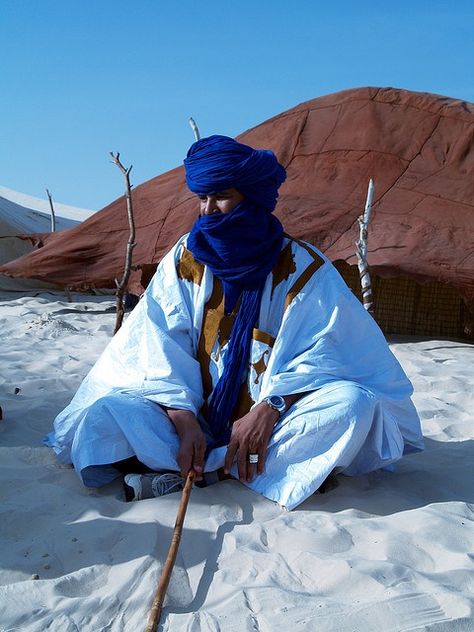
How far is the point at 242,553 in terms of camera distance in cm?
194

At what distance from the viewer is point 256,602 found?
1684 mm

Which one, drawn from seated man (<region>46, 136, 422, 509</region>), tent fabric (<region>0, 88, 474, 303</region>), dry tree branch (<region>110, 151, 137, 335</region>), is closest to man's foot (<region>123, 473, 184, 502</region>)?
seated man (<region>46, 136, 422, 509</region>)

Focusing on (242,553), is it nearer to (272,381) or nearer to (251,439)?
(251,439)

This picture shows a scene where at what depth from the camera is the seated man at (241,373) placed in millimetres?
2350

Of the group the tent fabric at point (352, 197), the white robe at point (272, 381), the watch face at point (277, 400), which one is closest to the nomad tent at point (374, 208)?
the tent fabric at point (352, 197)

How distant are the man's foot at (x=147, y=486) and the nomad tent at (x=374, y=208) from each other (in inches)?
149

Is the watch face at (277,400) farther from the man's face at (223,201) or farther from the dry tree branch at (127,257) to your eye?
the dry tree branch at (127,257)

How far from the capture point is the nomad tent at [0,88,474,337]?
20.0ft

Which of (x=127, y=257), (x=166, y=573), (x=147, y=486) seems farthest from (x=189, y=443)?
(x=127, y=257)

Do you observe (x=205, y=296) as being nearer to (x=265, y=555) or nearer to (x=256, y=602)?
(x=265, y=555)

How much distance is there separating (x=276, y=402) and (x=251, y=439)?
0.47 feet

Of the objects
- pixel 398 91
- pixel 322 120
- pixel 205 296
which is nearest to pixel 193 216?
pixel 322 120

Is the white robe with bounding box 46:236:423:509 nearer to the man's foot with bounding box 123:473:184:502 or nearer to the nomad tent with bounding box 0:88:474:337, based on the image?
the man's foot with bounding box 123:473:184:502

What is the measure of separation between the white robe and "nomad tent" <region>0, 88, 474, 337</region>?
334 centimetres
